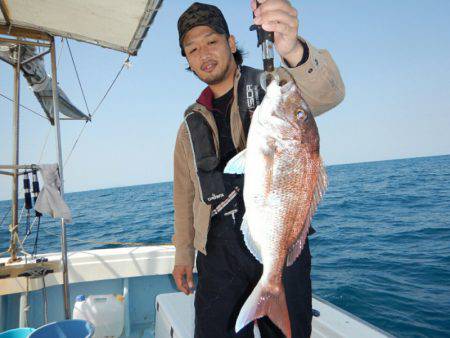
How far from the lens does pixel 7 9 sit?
3.49 metres

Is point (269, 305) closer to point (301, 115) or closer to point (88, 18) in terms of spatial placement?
point (301, 115)

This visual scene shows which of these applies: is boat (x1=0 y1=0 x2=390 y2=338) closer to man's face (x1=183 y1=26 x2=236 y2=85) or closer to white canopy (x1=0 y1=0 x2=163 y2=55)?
white canopy (x1=0 y1=0 x2=163 y2=55)

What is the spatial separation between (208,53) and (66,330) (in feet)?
10.0

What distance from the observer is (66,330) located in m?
3.13

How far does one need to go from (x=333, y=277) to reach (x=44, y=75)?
23.1 ft

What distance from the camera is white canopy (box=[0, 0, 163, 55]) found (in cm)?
331

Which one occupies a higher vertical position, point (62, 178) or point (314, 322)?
point (62, 178)

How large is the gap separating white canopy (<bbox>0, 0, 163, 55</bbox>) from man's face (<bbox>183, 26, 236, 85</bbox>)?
3.71 ft

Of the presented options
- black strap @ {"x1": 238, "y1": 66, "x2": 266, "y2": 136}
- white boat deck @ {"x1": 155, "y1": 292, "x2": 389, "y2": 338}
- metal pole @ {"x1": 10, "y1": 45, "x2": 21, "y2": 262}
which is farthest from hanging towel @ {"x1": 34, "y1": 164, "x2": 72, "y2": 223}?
black strap @ {"x1": 238, "y1": 66, "x2": 266, "y2": 136}

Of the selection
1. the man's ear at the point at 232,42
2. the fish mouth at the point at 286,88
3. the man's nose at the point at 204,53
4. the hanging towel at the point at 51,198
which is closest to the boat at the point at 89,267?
the hanging towel at the point at 51,198

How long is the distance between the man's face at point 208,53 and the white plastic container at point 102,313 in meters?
3.24

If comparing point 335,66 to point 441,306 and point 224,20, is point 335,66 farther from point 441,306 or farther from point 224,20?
point 441,306

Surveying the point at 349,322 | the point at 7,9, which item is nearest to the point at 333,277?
the point at 349,322

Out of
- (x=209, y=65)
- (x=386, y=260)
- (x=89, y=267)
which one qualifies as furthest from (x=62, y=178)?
(x=386, y=260)
